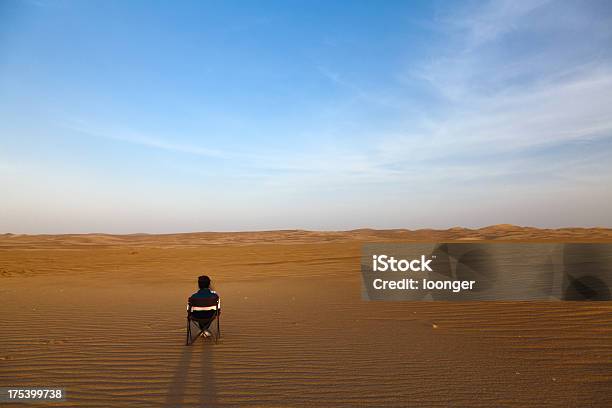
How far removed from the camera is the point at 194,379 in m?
4.98

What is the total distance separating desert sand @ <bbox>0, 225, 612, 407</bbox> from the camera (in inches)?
176

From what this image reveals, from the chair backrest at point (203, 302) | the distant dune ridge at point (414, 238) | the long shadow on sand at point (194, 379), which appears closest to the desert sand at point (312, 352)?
the long shadow on sand at point (194, 379)

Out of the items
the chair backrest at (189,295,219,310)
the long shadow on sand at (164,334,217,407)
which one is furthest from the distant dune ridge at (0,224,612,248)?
the long shadow on sand at (164,334,217,407)

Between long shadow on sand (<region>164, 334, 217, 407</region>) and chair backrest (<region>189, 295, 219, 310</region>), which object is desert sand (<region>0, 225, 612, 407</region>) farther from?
chair backrest (<region>189, 295, 219, 310</region>)

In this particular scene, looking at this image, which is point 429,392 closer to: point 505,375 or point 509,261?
point 505,375

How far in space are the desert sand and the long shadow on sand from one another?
0.02 metres

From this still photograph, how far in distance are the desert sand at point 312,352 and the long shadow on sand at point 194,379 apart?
0.02m

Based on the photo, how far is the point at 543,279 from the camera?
38.7 feet

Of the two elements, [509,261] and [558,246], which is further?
[558,246]

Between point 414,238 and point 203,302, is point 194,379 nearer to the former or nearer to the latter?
point 203,302

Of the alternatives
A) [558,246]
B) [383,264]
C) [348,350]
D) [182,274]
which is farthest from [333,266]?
[348,350]

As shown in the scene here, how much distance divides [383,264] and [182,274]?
9.08 meters

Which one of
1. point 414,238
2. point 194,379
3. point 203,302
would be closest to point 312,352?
point 194,379

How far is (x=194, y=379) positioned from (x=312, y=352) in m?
1.77
